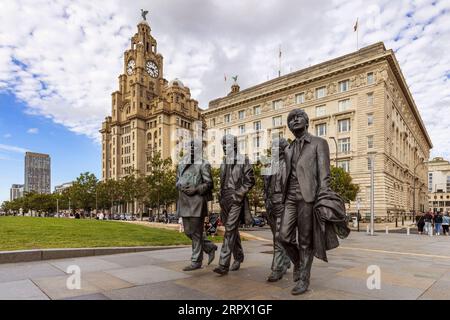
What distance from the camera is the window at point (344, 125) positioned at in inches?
2131

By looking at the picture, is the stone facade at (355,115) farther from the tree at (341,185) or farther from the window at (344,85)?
the tree at (341,185)

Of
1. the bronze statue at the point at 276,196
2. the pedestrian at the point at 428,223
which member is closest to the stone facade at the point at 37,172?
the pedestrian at the point at 428,223

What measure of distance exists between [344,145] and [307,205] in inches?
2072

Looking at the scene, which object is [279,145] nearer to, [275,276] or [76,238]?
[275,276]

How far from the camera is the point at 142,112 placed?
106938mm

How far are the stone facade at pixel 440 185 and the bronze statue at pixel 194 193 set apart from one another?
159400 millimetres

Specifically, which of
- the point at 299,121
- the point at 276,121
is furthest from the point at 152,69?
the point at 299,121

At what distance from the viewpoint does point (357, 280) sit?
6238 mm

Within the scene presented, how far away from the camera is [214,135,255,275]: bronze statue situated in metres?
6.54

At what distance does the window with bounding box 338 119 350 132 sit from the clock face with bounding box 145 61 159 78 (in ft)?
254

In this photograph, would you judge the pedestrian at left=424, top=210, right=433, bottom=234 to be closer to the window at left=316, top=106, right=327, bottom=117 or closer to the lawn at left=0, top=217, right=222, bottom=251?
the lawn at left=0, top=217, right=222, bottom=251

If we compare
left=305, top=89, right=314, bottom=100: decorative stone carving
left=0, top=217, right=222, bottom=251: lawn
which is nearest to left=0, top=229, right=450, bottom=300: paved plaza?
left=0, top=217, right=222, bottom=251: lawn
